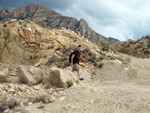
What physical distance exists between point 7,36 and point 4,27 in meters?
1.01

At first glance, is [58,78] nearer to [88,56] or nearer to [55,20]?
[88,56]

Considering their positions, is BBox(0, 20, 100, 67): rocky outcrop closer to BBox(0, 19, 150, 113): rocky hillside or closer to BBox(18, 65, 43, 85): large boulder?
BBox(0, 19, 150, 113): rocky hillside

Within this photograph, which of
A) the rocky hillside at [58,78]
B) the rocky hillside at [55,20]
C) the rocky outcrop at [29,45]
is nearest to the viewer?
the rocky hillside at [58,78]

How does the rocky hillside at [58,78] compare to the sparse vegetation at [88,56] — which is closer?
the rocky hillside at [58,78]

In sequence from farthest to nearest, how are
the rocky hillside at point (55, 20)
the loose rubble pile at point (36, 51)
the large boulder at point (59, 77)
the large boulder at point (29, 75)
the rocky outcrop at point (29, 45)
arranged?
the rocky hillside at point (55, 20) < the rocky outcrop at point (29, 45) < the loose rubble pile at point (36, 51) < the large boulder at point (29, 75) < the large boulder at point (59, 77)

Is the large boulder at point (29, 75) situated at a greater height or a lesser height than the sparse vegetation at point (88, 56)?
lesser

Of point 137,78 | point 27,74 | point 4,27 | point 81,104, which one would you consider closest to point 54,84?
point 27,74

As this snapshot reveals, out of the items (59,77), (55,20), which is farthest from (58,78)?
(55,20)

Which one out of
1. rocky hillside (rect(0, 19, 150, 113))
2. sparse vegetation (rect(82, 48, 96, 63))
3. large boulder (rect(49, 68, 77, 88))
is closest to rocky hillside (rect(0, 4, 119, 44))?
sparse vegetation (rect(82, 48, 96, 63))

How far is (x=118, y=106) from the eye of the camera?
11.0 ft

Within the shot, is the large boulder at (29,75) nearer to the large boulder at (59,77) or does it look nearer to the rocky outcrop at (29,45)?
the large boulder at (59,77)

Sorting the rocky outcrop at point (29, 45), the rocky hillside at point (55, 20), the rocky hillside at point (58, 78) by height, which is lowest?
the rocky hillside at point (58, 78)

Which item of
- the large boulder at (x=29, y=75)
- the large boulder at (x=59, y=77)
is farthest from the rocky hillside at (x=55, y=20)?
the large boulder at (x=59, y=77)

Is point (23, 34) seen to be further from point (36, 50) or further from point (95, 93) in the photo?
point (95, 93)
